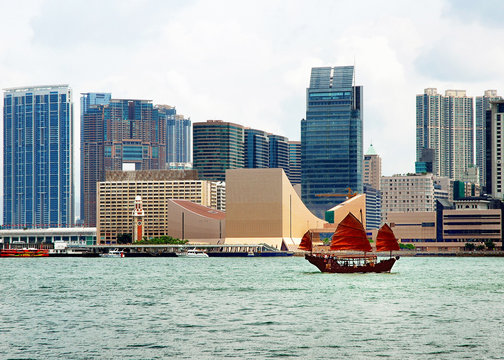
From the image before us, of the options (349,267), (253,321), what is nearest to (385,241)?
(349,267)

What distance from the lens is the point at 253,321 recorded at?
181 ft

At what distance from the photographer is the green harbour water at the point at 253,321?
43625 millimetres

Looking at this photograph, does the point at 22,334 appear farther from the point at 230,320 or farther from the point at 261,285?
the point at 261,285

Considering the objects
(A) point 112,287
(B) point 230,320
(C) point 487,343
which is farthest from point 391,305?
(A) point 112,287

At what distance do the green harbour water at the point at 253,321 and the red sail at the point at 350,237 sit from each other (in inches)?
789

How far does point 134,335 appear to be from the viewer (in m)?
49.1

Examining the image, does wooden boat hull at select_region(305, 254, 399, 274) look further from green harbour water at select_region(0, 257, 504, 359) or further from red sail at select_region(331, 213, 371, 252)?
green harbour water at select_region(0, 257, 504, 359)

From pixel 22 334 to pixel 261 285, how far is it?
43.4 meters

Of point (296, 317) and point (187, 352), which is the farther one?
point (296, 317)

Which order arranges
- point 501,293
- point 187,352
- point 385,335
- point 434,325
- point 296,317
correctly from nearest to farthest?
1. point 187,352
2. point 385,335
3. point 434,325
4. point 296,317
5. point 501,293

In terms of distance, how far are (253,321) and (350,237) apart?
55.3 metres

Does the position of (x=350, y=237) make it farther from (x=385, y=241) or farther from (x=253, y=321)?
(x=253, y=321)

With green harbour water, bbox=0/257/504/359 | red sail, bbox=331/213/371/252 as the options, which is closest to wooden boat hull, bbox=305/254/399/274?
red sail, bbox=331/213/371/252

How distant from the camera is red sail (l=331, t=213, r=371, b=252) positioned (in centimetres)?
10931
